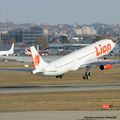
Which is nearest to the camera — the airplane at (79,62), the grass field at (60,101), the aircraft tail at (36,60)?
the grass field at (60,101)

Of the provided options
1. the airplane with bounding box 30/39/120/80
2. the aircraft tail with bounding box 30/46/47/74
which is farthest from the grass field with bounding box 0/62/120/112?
the airplane with bounding box 30/39/120/80

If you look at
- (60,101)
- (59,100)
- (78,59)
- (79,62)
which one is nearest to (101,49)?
(79,62)

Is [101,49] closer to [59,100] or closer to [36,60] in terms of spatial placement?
[36,60]

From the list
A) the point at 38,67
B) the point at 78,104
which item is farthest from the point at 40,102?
the point at 38,67

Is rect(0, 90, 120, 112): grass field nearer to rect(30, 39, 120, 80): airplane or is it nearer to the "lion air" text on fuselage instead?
rect(30, 39, 120, 80): airplane

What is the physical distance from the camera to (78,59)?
80.4 meters

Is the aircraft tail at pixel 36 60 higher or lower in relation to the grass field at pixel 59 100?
higher

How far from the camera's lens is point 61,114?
4244cm

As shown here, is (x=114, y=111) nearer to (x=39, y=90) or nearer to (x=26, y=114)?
(x=26, y=114)

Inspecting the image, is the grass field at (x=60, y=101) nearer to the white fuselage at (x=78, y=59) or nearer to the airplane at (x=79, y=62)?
the airplane at (x=79, y=62)

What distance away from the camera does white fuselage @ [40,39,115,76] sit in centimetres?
7656

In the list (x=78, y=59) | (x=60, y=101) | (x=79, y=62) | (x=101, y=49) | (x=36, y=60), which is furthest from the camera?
(x=101, y=49)

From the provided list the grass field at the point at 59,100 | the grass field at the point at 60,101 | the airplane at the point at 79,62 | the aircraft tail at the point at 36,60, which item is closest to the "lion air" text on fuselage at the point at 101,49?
the airplane at the point at 79,62

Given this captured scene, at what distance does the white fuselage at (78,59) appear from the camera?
76.6 metres
